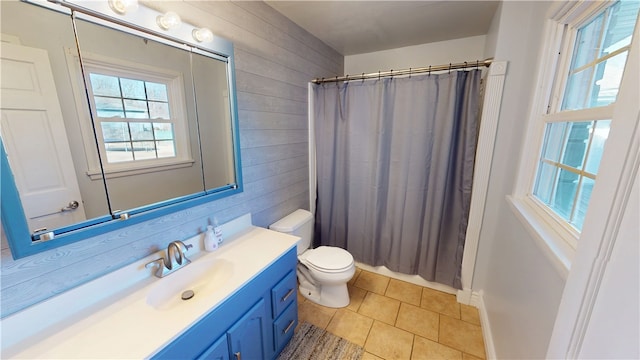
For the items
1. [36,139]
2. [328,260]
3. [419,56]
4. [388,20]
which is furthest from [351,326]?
[419,56]

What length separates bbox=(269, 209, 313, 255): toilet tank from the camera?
187 cm

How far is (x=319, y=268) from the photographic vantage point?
1.81 meters

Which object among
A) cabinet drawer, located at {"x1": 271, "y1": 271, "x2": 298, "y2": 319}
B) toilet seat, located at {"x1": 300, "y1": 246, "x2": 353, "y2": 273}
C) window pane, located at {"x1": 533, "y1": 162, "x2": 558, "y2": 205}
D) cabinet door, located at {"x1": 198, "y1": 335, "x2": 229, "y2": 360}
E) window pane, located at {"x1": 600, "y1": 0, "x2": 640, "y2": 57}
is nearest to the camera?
window pane, located at {"x1": 600, "y1": 0, "x2": 640, "y2": 57}

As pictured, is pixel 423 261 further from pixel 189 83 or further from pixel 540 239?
pixel 189 83

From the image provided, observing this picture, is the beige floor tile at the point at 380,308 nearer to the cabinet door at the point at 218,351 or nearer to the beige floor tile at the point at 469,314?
the beige floor tile at the point at 469,314

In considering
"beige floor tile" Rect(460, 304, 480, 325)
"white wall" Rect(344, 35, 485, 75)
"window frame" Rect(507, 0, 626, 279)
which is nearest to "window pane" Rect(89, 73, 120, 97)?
"window frame" Rect(507, 0, 626, 279)

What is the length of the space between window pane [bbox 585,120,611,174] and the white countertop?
4.69ft

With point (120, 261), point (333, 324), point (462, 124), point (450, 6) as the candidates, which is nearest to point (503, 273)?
point (462, 124)

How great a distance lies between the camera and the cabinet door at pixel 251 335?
1107mm

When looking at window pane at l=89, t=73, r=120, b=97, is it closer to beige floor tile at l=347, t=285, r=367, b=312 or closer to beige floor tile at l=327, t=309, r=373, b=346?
beige floor tile at l=327, t=309, r=373, b=346

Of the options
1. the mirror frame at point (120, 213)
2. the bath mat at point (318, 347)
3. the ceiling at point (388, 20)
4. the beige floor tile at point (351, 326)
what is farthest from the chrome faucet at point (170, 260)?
the ceiling at point (388, 20)

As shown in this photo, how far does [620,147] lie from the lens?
326 mm

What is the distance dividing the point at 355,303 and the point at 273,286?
94 cm

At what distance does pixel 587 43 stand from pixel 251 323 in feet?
6.52
